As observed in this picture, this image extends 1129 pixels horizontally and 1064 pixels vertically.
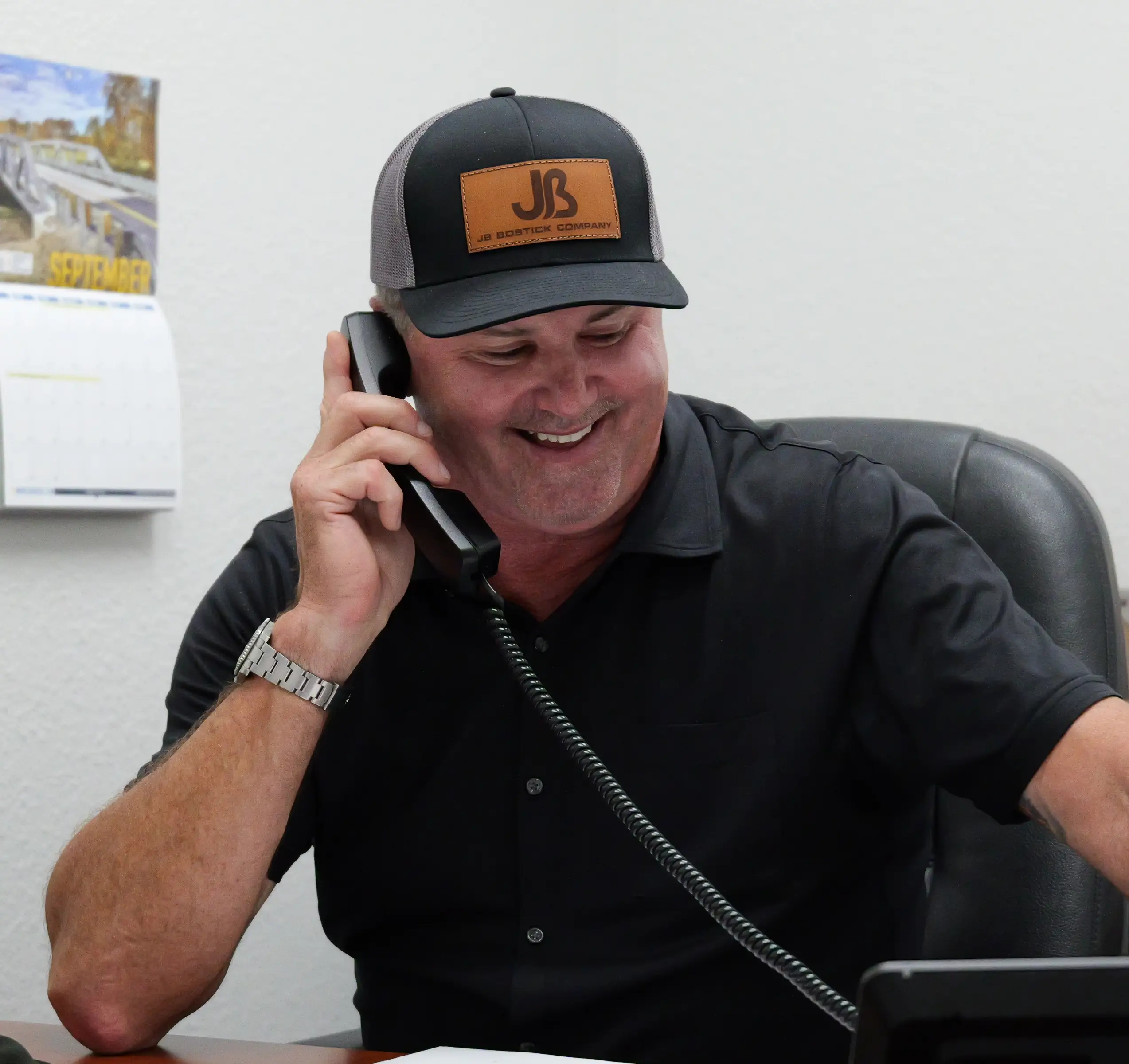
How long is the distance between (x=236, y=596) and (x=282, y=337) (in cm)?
61

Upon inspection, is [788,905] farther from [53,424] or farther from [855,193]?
[855,193]

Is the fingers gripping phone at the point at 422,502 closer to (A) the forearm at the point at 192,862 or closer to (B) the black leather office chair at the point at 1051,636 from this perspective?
(A) the forearm at the point at 192,862

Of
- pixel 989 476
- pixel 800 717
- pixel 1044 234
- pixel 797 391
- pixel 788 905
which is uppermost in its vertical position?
Result: pixel 1044 234

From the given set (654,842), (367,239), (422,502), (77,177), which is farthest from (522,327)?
(367,239)

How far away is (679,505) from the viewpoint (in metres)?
1.26

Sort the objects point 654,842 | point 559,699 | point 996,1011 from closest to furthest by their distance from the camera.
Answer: point 996,1011 < point 654,842 < point 559,699

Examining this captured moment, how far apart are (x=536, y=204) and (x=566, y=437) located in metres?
0.19

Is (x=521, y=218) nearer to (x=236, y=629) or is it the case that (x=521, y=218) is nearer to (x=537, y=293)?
(x=537, y=293)

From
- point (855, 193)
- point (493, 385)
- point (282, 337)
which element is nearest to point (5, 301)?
point (282, 337)

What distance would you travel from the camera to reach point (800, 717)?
119 cm

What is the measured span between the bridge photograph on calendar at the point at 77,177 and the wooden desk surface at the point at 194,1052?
84 centimetres

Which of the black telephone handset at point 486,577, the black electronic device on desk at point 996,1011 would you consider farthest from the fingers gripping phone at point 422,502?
the black electronic device on desk at point 996,1011

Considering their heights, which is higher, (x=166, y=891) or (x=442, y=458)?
(x=442, y=458)

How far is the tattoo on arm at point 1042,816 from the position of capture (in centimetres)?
103
